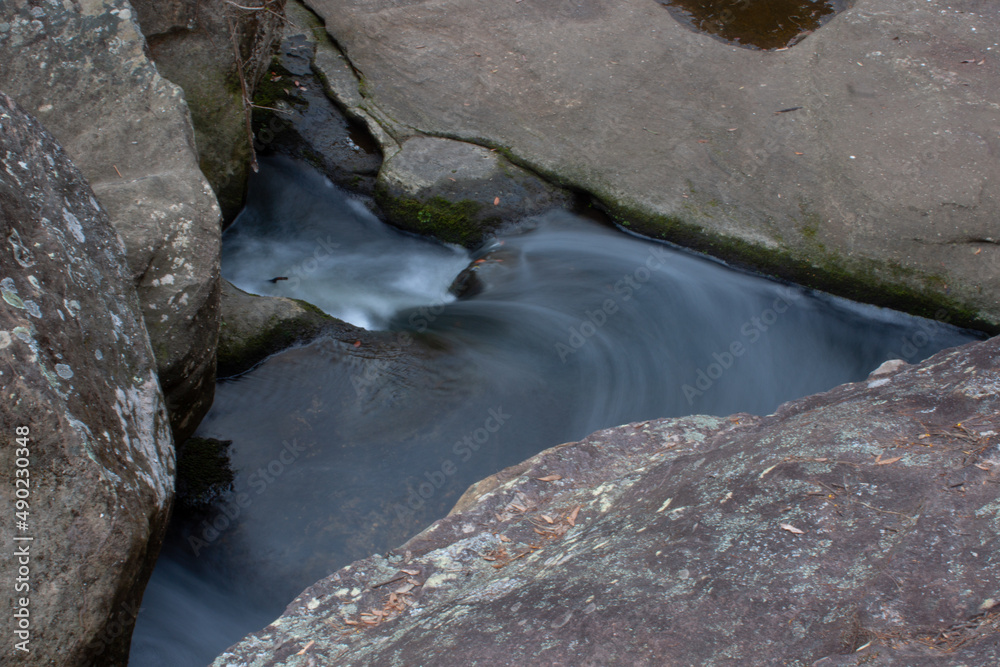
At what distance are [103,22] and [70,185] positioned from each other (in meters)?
1.46

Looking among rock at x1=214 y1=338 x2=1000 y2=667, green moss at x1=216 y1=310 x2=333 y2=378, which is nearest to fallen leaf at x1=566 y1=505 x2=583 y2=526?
rock at x1=214 y1=338 x2=1000 y2=667

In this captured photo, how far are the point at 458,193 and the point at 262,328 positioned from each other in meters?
1.62

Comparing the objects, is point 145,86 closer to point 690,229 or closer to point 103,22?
point 103,22

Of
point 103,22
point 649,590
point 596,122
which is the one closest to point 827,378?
point 596,122

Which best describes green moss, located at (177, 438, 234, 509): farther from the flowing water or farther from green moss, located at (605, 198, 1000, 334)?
green moss, located at (605, 198, 1000, 334)

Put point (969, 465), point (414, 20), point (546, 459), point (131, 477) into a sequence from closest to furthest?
point (969, 465)
point (131, 477)
point (546, 459)
point (414, 20)

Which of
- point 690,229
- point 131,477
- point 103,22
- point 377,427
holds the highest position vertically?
point 103,22

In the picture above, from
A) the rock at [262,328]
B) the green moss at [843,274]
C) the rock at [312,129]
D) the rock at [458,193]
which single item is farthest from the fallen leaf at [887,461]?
the rock at [312,129]

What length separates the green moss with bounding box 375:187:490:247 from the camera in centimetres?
469

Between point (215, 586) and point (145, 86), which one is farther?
point (145, 86)

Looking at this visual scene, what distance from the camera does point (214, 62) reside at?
4.18 m

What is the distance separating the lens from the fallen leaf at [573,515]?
2.36 meters

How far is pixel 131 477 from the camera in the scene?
2.10 metres

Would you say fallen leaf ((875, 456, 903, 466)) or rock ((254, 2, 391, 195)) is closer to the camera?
fallen leaf ((875, 456, 903, 466))
